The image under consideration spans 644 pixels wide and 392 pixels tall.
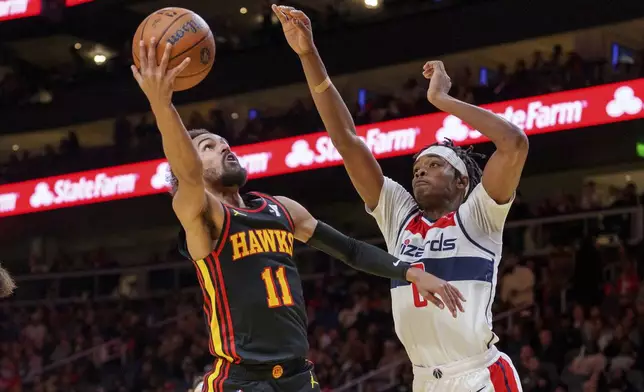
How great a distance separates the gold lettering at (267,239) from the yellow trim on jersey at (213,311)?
256 mm

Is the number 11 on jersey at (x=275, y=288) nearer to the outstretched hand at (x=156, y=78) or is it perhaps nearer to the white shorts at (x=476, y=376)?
the outstretched hand at (x=156, y=78)

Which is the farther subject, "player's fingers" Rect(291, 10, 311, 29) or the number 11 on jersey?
"player's fingers" Rect(291, 10, 311, 29)

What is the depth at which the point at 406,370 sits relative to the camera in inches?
488

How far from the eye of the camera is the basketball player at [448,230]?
16.4 feet

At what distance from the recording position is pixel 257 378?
4.38 meters

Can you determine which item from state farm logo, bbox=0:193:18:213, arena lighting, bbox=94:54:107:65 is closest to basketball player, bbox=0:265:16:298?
state farm logo, bbox=0:193:18:213

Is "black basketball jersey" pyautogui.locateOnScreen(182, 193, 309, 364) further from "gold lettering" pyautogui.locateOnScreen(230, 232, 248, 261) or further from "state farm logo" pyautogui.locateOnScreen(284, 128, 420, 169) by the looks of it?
"state farm logo" pyautogui.locateOnScreen(284, 128, 420, 169)

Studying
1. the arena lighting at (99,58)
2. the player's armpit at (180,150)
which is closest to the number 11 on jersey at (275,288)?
the player's armpit at (180,150)

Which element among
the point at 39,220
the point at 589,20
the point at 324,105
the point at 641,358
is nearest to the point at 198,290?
the point at 39,220

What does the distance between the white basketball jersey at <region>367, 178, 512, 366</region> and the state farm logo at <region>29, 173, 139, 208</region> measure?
1143cm

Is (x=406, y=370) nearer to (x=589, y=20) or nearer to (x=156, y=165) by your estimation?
(x=156, y=165)

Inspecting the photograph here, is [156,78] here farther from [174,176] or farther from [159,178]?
[159,178]

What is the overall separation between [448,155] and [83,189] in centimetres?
1206

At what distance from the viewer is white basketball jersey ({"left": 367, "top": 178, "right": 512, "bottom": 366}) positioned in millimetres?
5000
